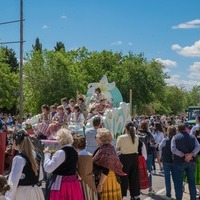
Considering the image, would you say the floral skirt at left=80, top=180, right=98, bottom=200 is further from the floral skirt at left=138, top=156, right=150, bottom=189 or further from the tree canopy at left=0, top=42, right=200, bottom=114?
the tree canopy at left=0, top=42, right=200, bottom=114

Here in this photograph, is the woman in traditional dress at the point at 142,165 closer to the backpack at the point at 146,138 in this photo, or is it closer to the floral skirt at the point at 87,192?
the backpack at the point at 146,138

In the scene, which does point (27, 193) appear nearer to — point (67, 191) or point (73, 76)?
point (67, 191)

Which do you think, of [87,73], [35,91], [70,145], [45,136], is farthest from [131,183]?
[87,73]

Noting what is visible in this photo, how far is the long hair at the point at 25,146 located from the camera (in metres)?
5.25

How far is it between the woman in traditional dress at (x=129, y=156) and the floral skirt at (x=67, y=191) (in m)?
2.32

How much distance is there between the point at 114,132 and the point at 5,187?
34.4 ft

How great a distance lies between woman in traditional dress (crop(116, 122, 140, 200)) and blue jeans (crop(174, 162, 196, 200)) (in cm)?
96

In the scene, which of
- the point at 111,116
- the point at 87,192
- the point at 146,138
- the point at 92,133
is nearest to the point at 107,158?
the point at 87,192

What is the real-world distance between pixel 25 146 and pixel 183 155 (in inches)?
166

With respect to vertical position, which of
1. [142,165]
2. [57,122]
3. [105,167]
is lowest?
[142,165]

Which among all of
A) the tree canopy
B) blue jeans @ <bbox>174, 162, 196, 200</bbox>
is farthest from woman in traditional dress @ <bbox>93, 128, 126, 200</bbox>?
the tree canopy

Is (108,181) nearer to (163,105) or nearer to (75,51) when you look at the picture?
(75,51)

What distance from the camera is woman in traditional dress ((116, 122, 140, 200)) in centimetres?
805

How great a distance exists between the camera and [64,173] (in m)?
5.79
